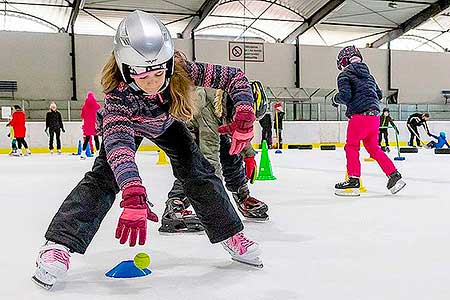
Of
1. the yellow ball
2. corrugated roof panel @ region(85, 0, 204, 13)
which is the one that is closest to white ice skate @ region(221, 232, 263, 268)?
the yellow ball

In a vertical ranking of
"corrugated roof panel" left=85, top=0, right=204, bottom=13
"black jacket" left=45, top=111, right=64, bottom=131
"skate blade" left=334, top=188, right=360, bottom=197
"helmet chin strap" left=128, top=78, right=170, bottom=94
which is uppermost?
"corrugated roof panel" left=85, top=0, right=204, bottom=13

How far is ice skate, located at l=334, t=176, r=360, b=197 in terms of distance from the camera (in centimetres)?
391

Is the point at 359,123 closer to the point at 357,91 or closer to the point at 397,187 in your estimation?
the point at 357,91

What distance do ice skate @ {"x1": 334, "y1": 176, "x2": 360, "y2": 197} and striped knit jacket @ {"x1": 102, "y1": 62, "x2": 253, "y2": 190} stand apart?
2.32 m

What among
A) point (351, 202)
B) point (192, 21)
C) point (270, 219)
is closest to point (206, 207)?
point (270, 219)

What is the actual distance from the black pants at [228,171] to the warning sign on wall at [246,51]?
1571cm

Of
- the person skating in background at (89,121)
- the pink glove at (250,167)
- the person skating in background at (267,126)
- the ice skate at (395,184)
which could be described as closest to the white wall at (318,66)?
the person skating in background at (267,126)

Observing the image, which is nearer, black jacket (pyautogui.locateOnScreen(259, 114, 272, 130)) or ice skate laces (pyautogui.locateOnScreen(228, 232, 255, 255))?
ice skate laces (pyautogui.locateOnScreen(228, 232, 255, 255))

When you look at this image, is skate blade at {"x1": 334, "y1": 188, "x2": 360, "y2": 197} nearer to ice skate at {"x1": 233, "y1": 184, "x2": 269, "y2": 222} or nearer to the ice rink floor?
the ice rink floor

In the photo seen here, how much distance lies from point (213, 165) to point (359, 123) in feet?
5.58

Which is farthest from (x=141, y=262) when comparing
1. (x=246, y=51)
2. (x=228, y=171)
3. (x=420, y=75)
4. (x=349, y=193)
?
(x=420, y=75)

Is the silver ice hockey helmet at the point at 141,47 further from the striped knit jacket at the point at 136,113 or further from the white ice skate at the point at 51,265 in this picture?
the white ice skate at the point at 51,265

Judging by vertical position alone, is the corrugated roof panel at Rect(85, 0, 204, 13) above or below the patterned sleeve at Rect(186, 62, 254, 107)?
above

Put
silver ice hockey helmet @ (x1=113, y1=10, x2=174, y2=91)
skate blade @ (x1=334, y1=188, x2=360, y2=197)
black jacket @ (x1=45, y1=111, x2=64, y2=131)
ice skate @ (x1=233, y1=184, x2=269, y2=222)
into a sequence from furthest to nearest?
1. black jacket @ (x1=45, y1=111, x2=64, y2=131)
2. skate blade @ (x1=334, y1=188, x2=360, y2=197)
3. ice skate @ (x1=233, y1=184, x2=269, y2=222)
4. silver ice hockey helmet @ (x1=113, y1=10, x2=174, y2=91)
